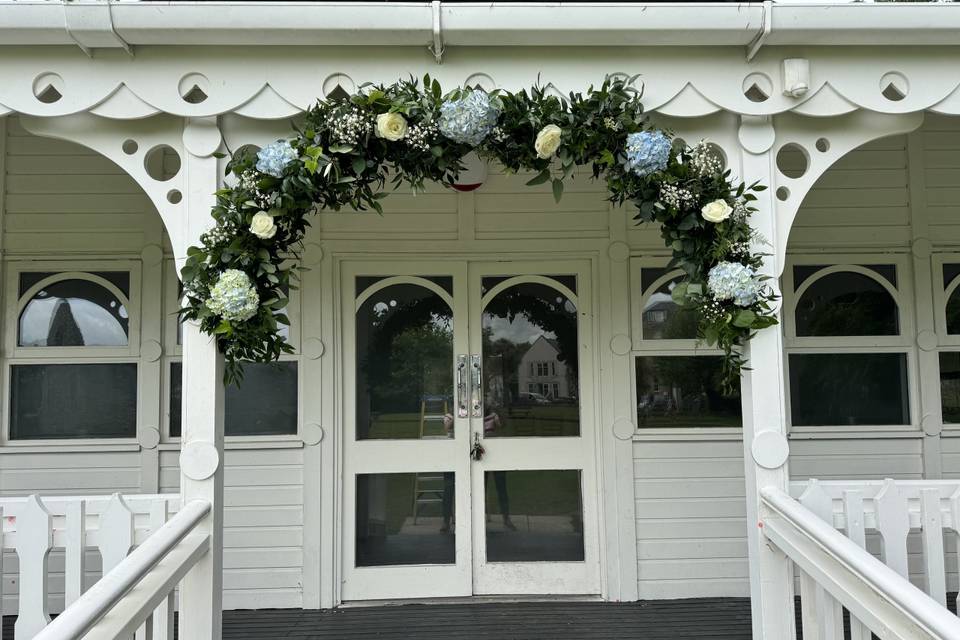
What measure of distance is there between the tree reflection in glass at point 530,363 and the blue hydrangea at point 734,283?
133cm

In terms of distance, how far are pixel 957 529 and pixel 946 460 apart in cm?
166

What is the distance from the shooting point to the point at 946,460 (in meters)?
3.30

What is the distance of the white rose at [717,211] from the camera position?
199 centimetres

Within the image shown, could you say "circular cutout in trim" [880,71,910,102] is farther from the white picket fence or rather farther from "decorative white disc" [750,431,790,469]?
the white picket fence

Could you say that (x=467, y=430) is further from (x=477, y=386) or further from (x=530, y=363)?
(x=530, y=363)

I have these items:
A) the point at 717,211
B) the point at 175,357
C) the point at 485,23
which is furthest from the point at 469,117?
the point at 175,357

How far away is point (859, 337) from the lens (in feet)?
10.9

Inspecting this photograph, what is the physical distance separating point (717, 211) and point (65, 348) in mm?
3154

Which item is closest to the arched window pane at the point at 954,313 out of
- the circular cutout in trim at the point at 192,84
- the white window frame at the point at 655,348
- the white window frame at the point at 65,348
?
the white window frame at the point at 655,348

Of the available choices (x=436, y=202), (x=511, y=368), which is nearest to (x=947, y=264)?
(x=511, y=368)

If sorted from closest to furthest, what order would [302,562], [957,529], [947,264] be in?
[957,529] → [302,562] → [947,264]

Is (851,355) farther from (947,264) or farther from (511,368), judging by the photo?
(511,368)

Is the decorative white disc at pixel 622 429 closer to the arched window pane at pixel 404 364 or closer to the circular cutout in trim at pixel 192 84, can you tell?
the arched window pane at pixel 404 364

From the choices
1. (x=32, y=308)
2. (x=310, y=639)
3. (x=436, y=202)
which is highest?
(x=436, y=202)
